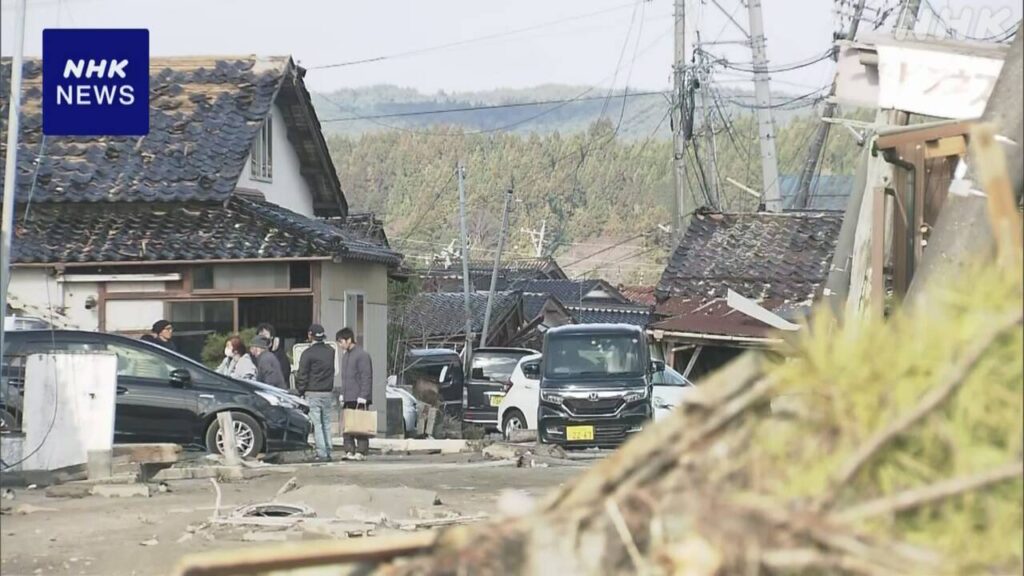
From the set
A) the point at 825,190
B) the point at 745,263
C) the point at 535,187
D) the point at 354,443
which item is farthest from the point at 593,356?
the point at 535,187

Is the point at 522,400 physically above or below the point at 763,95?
below

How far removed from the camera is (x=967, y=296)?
408 cm

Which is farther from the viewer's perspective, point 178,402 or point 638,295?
point 638,295

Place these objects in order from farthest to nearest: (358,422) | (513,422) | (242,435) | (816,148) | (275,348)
→ (816,148) < (513,422) < (275,348) < (358,422) < (242,435)

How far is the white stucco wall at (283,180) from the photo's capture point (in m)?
27.4

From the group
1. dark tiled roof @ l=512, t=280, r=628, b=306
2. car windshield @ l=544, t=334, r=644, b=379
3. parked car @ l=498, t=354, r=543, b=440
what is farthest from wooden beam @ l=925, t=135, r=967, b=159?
dark tiled roof @ l=512, t=280, r=628, b=306

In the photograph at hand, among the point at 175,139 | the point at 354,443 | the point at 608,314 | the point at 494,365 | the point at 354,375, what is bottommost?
the point at 354,443

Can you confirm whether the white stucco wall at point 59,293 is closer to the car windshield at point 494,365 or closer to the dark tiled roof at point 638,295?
the car windshield at point 494,365

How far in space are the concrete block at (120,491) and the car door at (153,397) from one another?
4.19 meters

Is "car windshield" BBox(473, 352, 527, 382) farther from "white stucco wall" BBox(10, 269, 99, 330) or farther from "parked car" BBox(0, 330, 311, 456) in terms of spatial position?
"parked car" BBox(0, 330, 311, 456)

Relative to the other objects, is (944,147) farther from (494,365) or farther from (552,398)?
(494,365)

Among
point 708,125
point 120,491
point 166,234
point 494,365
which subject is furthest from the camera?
point 708,125

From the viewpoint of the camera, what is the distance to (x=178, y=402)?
1689 centimetres

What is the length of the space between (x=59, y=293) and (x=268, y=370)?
Answer: 6.41 metres
